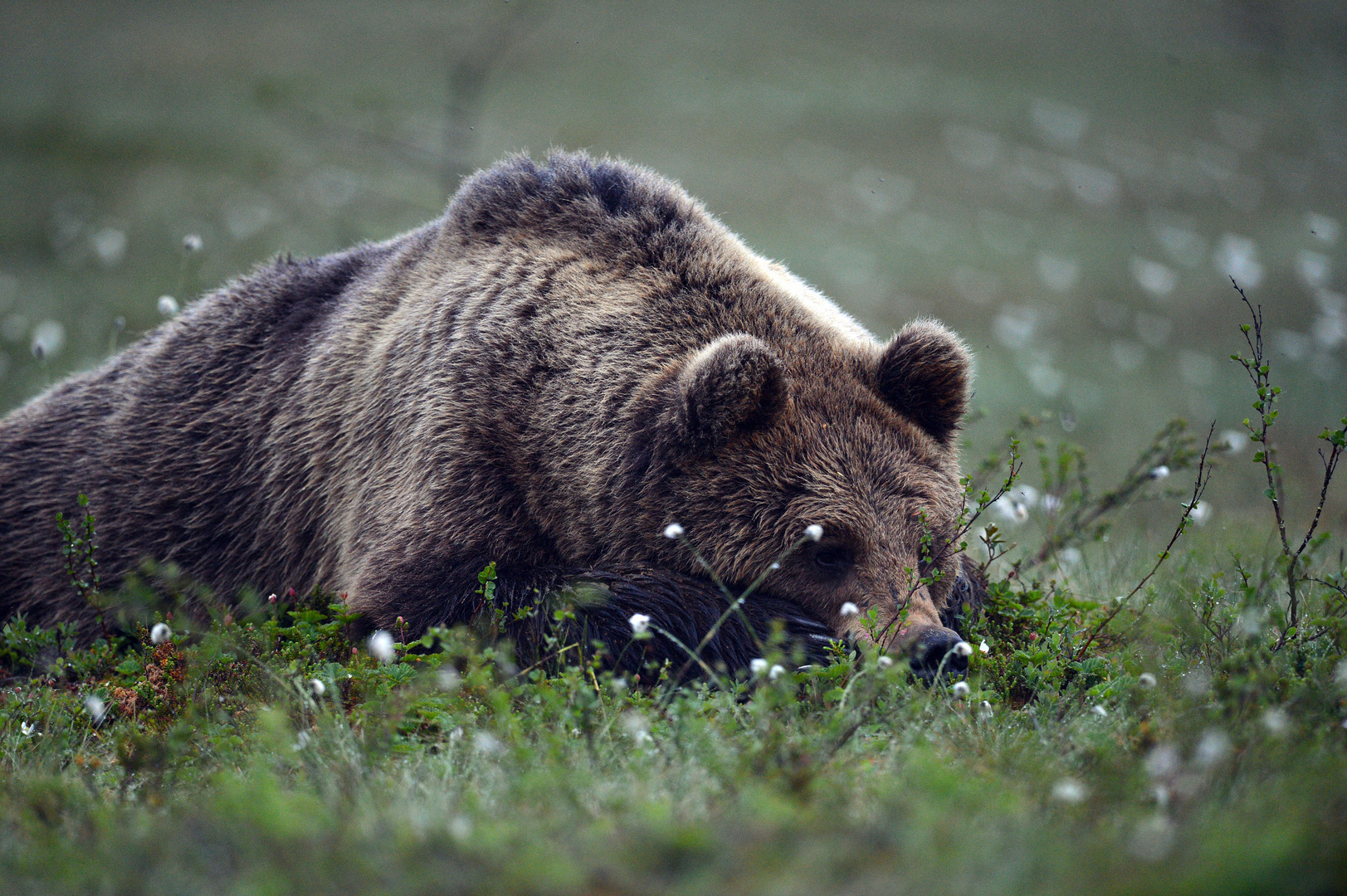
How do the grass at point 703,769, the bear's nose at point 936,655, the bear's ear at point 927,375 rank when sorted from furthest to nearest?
1. the bear's ear at point 927,375
2. the bear's nose at point 936,655
3. the grass at point 703,769

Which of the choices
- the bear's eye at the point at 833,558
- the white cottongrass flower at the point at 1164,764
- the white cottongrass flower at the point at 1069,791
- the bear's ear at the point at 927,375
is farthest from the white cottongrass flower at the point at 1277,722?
the bear's ear at the point at 927,375

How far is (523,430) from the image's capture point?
4516 mm

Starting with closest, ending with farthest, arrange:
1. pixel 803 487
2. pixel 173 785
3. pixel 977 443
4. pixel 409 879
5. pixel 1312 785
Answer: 1. pixel 409 879
2. pixel 1312 785
3. pixel 173 785
4. pixel 803 487
5. pixel 977 443

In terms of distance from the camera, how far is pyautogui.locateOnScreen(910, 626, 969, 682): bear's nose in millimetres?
3660

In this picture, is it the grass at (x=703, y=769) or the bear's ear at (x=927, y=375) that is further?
the bear's ear at (x=927, y=375)

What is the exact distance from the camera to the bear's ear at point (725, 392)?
397 cm

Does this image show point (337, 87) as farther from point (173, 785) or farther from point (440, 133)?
point (173, 785)

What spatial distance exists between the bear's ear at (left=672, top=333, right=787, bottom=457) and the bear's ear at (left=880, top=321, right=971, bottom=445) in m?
0.60

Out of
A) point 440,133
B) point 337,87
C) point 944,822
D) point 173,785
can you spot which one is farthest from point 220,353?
point 337,87

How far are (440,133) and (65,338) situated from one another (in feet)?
41.3

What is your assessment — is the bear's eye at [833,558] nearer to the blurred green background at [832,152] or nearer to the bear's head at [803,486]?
the bear's head at [803,486]

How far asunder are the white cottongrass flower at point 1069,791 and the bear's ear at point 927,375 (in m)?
2.01

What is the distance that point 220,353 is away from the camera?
5.88m

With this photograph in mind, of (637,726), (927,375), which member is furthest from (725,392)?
(637,726)
